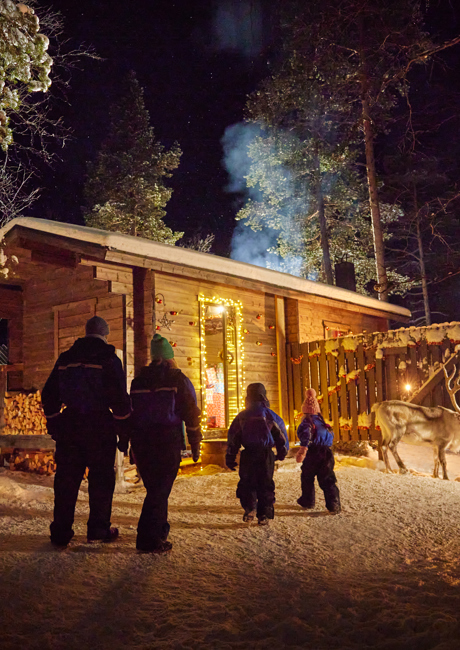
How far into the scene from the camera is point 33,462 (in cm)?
1005

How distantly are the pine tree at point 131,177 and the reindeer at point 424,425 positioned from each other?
72.2 feet

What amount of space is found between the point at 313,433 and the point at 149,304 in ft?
15.4

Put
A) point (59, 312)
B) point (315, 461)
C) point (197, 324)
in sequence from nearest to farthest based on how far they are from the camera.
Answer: point (315, 461)
point (197, 324)
point (59, 312)

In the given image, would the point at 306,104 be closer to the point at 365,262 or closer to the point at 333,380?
the point at 365,262

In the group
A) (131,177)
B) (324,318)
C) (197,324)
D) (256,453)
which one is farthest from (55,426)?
(131,177)

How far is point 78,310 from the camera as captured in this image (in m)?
10.8

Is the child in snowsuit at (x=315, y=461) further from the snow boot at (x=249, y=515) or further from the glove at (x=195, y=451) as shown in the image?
the glove at (x=195, y=451)

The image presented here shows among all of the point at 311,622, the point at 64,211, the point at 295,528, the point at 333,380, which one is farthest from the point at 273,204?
the point at 311,622

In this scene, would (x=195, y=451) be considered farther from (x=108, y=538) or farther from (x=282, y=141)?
(x=282, y=141)

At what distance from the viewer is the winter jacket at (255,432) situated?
19.2 ft

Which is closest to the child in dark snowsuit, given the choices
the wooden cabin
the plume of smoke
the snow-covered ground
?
the snow-covered ground

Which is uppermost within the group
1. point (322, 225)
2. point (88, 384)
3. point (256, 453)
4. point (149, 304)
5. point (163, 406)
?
point (322, 225)

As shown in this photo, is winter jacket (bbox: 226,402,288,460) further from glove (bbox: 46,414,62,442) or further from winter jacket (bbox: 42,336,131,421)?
glove (bbox: 46,414,62,442)

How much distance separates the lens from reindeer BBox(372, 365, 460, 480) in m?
8.73
